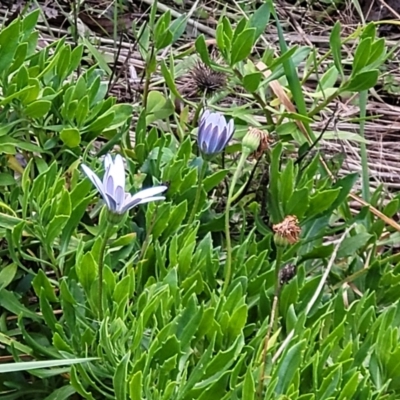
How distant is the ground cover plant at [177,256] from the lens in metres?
0.76

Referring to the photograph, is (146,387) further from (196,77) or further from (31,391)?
(196,77)

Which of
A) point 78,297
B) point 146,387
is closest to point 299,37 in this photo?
point 78,297

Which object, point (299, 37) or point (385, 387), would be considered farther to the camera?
point (299, 37)

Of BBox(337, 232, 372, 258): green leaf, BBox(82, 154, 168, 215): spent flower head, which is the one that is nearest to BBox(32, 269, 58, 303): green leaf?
BBox(82, 154, 168, 215): spent flower head

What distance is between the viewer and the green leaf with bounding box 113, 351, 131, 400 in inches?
27.6

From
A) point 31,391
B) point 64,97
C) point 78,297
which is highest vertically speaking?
point 64,97

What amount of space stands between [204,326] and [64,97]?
0.38 meters

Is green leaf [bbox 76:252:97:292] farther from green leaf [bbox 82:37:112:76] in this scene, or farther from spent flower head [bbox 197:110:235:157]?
green leaf [bbox 82:37:112:76]

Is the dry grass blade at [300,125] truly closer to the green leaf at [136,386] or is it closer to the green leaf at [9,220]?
the green leaf at [9,220]

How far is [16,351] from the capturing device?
0.88 m

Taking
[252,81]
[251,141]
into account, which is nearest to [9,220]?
[251,141]

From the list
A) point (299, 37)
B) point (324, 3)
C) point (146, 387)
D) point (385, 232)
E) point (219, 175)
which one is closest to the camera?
point (146, 387)

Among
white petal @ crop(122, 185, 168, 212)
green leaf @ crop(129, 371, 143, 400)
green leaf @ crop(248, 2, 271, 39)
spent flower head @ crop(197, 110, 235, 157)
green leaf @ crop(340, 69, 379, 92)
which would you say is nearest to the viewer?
green leaf @ crop(129, 371, 143, 400)

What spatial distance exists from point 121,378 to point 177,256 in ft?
0.69
